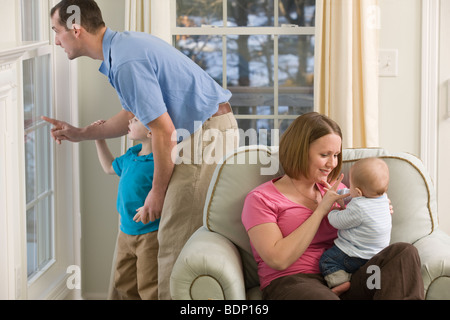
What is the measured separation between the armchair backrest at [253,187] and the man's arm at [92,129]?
641 millimetres

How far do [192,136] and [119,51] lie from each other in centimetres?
43

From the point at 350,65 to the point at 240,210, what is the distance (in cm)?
110

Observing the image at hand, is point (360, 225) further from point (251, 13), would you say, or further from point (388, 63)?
point (251, 13)

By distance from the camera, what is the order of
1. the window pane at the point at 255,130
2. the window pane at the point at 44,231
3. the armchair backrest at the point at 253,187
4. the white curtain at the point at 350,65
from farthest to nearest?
the window pane at the point at 255,130, the white curtain at the point at 350,65, the window pane at the point at 44,231, the armchair backrest at the point at 253,187

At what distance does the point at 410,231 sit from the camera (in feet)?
8.13

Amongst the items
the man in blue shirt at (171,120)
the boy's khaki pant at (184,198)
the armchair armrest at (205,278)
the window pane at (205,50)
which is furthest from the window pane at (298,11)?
the armchair armrest at (205,278)

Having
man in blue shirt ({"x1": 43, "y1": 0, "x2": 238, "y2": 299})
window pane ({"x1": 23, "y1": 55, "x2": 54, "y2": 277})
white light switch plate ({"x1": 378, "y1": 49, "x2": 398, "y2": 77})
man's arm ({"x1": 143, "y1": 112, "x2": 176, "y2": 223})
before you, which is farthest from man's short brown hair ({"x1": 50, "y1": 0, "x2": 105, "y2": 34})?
white light switch plate ({"x1": 378, "y1": 49, "x2": 398, "y2": 77})

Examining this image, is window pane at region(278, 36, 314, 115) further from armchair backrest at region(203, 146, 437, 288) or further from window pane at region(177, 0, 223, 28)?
armchair backrest at region(203, 146, 437, 288)

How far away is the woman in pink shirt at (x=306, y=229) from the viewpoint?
2129 millimetres

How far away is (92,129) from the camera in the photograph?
9.75ft

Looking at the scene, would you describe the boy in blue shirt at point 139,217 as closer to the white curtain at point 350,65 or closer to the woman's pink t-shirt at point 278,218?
the woman's pink t-shirt at point 278,218

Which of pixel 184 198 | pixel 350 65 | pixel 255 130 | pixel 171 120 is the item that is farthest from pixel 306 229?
pixel 255 130

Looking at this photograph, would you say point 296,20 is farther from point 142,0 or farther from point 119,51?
point 119,51

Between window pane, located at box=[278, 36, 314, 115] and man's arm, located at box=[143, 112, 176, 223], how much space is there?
1166 mm
